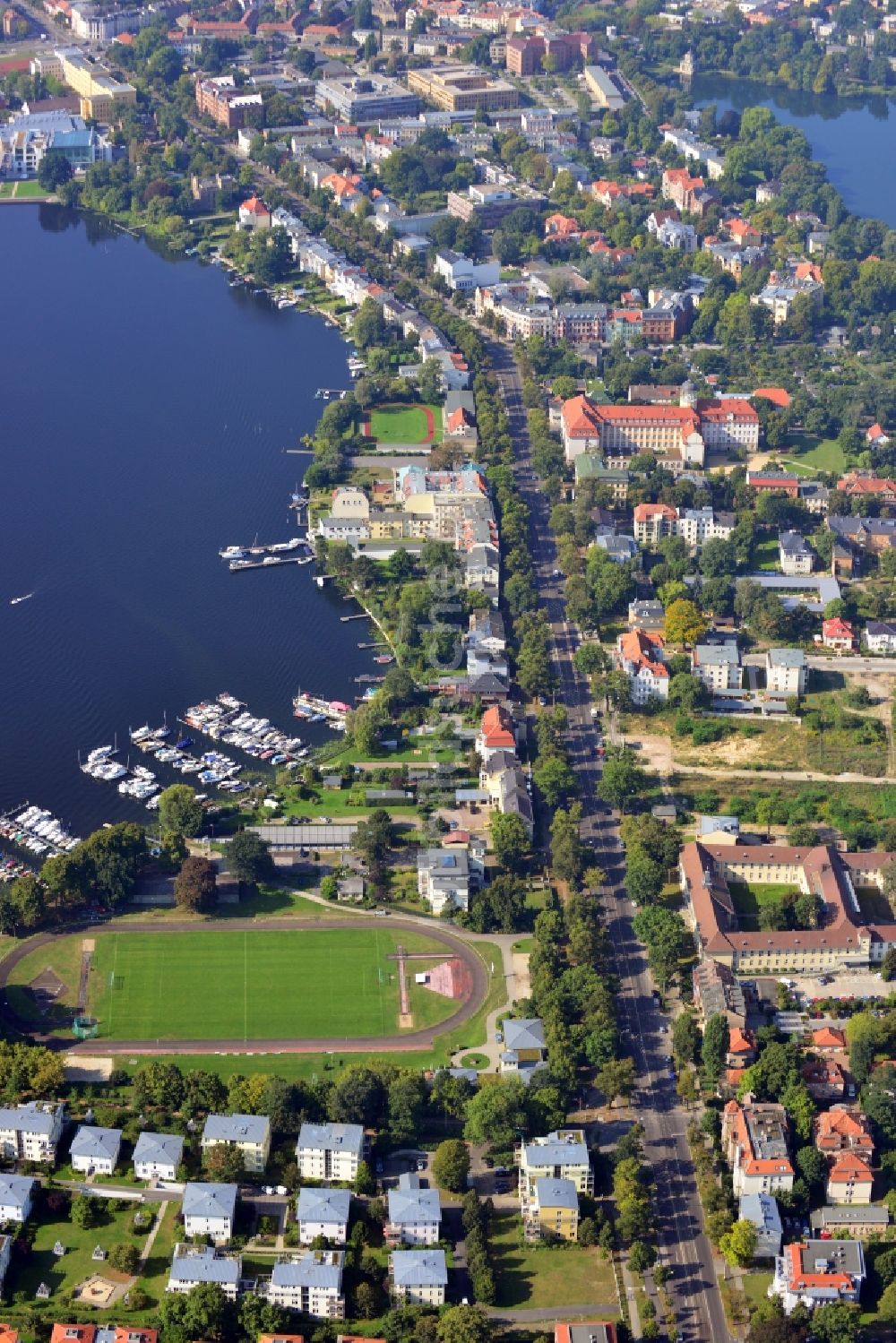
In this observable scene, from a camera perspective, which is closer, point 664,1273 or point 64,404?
point 664,1273

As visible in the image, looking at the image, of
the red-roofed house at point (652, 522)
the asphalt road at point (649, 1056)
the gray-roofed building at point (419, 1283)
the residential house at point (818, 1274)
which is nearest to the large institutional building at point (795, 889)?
the asphalt road at point (649, 1056)

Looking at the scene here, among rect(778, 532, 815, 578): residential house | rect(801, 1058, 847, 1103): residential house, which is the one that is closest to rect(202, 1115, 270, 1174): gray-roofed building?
rect(801, 1058, 847, 1103): residential house

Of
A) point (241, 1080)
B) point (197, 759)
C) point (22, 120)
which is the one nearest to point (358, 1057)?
point (241, 1080)

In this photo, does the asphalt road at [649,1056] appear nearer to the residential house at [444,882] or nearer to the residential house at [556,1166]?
the residential house at [556,1166]

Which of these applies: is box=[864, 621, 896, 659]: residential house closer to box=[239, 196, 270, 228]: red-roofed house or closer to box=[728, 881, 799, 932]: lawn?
box=[728, 881, 799, 932]: lawn

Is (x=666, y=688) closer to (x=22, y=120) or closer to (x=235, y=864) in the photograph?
(x=235, y=864)
